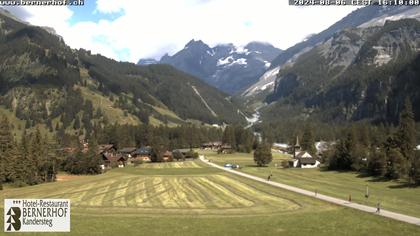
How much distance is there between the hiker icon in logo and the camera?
5038cm

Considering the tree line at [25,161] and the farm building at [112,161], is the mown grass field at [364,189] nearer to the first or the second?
the tree line at [25,161]

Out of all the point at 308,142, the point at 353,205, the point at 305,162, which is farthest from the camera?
the point at 308,142

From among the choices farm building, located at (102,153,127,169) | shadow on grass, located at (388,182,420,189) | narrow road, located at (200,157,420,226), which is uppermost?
farm building, located at (102,153,127,169)

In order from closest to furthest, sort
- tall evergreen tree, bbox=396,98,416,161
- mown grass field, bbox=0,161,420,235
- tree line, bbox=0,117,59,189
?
mown grass field, bbox=0,161,420,235
tree line, bbox=0,117,59,189
tall evergreen tree, bbox=396,98,416,161

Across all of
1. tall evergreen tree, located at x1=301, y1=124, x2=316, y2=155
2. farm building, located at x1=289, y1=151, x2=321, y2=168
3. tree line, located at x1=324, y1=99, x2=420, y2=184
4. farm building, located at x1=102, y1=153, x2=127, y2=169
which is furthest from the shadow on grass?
farm building, located at x1=102, y1=153, x2=127, y2=169

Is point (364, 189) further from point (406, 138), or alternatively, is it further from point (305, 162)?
point (305, 162)

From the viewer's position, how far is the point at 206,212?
68438 mm

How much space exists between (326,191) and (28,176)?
226 feet

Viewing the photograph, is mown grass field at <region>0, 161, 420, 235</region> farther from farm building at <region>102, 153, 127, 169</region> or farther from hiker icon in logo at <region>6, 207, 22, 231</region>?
farm building at <region>102, 153, 127, 169</region>

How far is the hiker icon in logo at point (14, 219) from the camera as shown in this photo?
5038 cm

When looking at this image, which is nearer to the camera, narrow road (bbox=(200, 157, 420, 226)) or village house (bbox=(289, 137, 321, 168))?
narrow road (bbox=(200, 157, 420, 226))

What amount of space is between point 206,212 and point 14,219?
86.3 ft

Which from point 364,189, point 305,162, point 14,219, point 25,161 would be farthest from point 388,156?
point 14,219

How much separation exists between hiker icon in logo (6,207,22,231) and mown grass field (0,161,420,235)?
5.63 m
